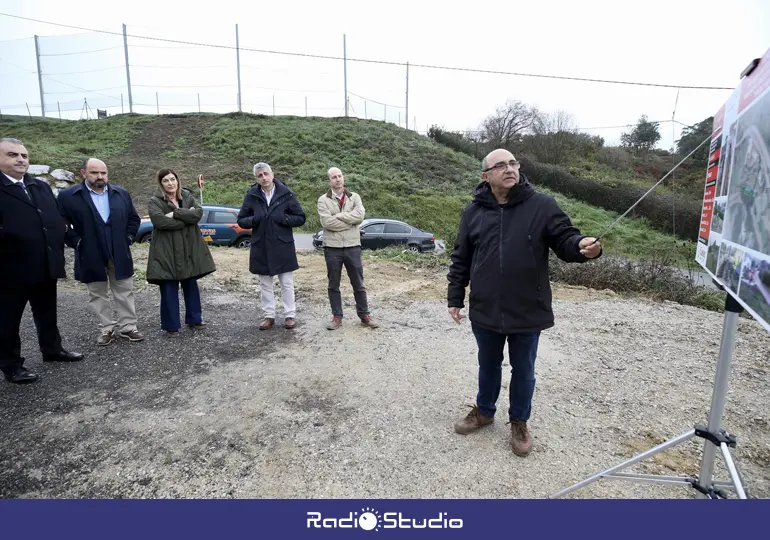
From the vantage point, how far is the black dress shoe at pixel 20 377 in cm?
359

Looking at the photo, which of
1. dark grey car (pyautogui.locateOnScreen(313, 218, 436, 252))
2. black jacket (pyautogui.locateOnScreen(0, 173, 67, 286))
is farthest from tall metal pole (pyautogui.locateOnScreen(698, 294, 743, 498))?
dark grey car (pyautogui.locateOnScreen(313, 218, 436, 252))

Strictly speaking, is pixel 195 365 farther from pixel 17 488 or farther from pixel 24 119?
pixel 24 119

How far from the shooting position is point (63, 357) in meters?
4.04

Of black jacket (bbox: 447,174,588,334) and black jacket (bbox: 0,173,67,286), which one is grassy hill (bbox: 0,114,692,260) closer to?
black jacket (bbox: 0,173,67,286)

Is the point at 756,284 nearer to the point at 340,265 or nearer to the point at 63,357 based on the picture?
the point at 340,265

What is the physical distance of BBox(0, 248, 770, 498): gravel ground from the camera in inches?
98.3

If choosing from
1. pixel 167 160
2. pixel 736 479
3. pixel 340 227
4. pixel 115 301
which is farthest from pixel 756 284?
pixel 167 160

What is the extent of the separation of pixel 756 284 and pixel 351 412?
251 centimetres

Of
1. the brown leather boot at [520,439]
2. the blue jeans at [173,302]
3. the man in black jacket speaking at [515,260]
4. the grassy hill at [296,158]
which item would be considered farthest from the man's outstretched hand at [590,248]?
the grassy hill at [296,158]

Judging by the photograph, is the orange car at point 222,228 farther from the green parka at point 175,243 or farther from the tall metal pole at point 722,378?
the tall metal pole at point 722,378

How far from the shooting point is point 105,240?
4.18 meters

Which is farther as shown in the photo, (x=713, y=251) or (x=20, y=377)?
(x=20, y=377)

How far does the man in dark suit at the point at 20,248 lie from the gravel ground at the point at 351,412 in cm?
36
